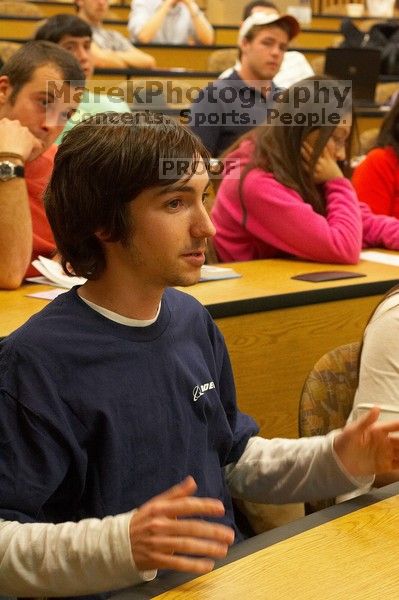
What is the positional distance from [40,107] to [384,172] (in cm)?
140

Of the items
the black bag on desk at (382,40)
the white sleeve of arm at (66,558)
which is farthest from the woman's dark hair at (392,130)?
the black bag on desk at (382,40)

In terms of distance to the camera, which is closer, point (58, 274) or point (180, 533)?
point (180, 533)

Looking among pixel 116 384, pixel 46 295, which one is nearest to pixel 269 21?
pixel 46 295

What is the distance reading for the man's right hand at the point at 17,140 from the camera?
2.39 meters

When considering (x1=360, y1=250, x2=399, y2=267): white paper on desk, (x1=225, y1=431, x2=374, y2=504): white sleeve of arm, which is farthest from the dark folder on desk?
(x1=225, y1=431, x2=374, y2=504): white sleeve of arm

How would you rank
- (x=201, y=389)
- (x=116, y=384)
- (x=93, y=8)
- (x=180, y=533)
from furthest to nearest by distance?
(x=93, y=8)
(x=201, y=389)
(x=116, y=384)
(x=180, y=533)

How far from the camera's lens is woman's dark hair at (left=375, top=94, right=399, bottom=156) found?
3461 mm

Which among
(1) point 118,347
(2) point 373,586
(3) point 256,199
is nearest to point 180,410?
(1) point 118,347

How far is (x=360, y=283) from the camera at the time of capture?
2.63m

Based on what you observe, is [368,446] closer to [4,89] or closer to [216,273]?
[216,273]

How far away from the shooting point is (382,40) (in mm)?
7625

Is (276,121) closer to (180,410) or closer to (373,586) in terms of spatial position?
(180,410)

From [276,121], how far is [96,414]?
180 cm

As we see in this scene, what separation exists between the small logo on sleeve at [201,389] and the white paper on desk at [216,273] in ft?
3.97
